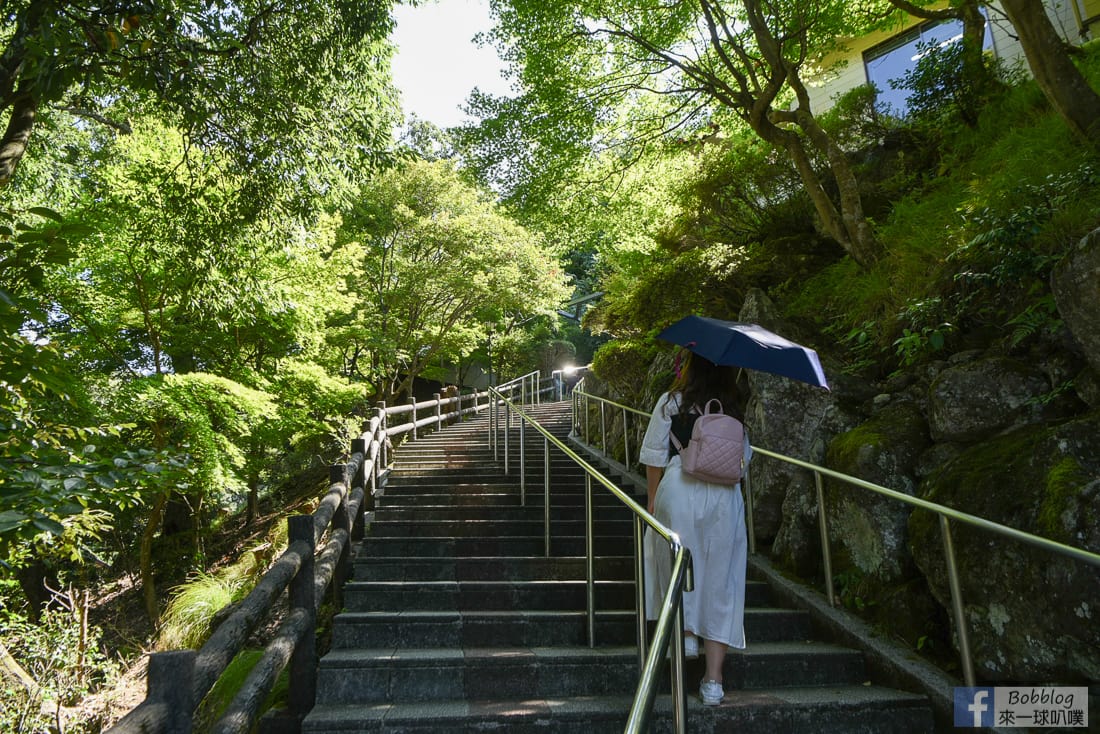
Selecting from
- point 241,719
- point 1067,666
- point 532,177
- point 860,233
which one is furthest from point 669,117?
point 241,719

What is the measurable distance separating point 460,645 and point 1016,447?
3.33 m

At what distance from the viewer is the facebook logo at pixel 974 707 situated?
275 cm

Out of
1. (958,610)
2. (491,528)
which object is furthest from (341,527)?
(958,610)

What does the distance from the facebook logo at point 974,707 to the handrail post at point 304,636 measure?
3.22 metres

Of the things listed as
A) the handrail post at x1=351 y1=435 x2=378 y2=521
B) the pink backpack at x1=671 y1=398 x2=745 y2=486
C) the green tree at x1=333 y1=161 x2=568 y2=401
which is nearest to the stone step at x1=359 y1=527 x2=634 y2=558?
the handrail post at x1=351 y1=435 x2=378 y2=521

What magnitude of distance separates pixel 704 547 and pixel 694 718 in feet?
2.59

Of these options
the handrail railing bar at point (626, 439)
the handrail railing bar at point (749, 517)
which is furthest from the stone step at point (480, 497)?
the handrail railing bar at point (749, 517)

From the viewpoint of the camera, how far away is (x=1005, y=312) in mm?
4164

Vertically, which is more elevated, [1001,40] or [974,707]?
[1001,40]

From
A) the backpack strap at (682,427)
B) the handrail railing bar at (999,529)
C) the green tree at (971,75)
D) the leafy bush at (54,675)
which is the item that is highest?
the green tree at (971,75)

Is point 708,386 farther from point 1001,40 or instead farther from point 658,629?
point 1001,40

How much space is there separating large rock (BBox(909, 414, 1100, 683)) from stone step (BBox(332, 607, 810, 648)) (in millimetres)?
994

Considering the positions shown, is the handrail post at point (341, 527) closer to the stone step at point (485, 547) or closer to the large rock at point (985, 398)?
the stone step at point (485, 547)

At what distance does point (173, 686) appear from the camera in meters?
1.77
